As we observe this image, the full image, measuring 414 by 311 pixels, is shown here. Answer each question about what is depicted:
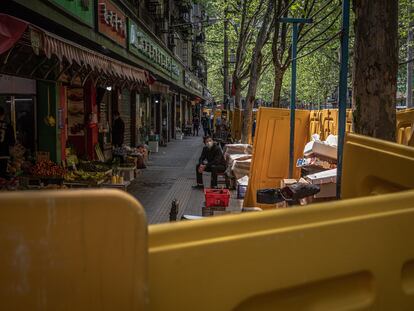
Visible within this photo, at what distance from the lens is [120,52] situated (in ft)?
41.0

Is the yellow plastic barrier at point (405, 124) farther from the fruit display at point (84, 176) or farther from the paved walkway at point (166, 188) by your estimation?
the fruit display at point (84, 176)

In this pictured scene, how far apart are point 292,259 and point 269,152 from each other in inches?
273

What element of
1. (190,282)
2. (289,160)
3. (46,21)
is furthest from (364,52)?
(46,21)

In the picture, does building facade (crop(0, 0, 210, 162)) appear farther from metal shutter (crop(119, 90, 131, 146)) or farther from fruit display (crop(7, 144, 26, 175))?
fruit display (crop(7, 144, 26, 175))

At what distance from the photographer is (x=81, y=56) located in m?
6.88

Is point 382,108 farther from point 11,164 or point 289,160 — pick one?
point 11,164

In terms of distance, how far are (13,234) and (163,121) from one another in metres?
27.1

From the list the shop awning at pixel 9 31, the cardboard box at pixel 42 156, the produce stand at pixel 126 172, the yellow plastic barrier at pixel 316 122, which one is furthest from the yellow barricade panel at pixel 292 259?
the produce stand at pixel 126 172

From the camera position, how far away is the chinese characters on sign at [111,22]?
424 inches

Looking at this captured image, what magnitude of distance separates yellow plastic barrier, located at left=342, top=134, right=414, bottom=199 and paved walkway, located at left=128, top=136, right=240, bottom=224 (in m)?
4.90

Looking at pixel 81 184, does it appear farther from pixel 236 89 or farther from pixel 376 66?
pixel 236 89

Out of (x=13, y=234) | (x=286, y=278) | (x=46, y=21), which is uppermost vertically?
(x=46, y=21)

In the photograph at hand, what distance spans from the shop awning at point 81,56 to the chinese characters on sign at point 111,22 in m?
1.51

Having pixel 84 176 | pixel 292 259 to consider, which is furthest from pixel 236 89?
pixel 292 259
